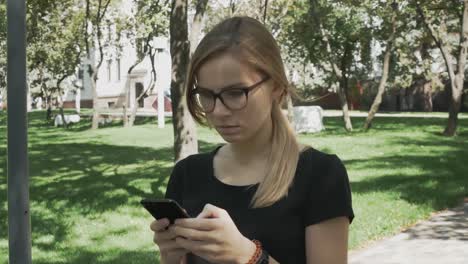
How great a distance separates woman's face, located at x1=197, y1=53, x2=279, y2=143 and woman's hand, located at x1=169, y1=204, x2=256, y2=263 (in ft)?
1.01

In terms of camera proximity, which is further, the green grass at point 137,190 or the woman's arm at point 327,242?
the green grass at point 137,190

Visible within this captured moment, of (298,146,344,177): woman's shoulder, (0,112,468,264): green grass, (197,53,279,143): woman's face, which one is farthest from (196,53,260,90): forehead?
(0,112,468,264): green grass

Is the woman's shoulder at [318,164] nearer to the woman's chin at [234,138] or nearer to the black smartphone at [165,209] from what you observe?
the woman's chin at [234,138]

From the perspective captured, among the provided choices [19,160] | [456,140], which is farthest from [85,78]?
[19,160]

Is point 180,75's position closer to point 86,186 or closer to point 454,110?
point 86,186

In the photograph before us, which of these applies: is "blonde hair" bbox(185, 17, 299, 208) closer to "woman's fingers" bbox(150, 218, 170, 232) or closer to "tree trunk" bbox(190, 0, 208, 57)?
"woman's fingers" bbox(150, 218, 170, 232)

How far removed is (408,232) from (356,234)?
0.78 m

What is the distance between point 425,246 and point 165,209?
6015 millimetres

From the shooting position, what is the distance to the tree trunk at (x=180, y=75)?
8.74m

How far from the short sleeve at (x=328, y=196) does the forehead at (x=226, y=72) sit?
12.8 inches

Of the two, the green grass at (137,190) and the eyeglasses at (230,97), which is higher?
the eyeglasses at (230,97)

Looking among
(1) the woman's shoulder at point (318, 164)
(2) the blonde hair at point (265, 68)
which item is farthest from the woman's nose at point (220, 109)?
(1) the woman's shoulder at point (318, 164)

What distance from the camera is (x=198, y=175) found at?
2.07 meters

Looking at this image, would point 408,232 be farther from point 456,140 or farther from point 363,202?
point 456,140
